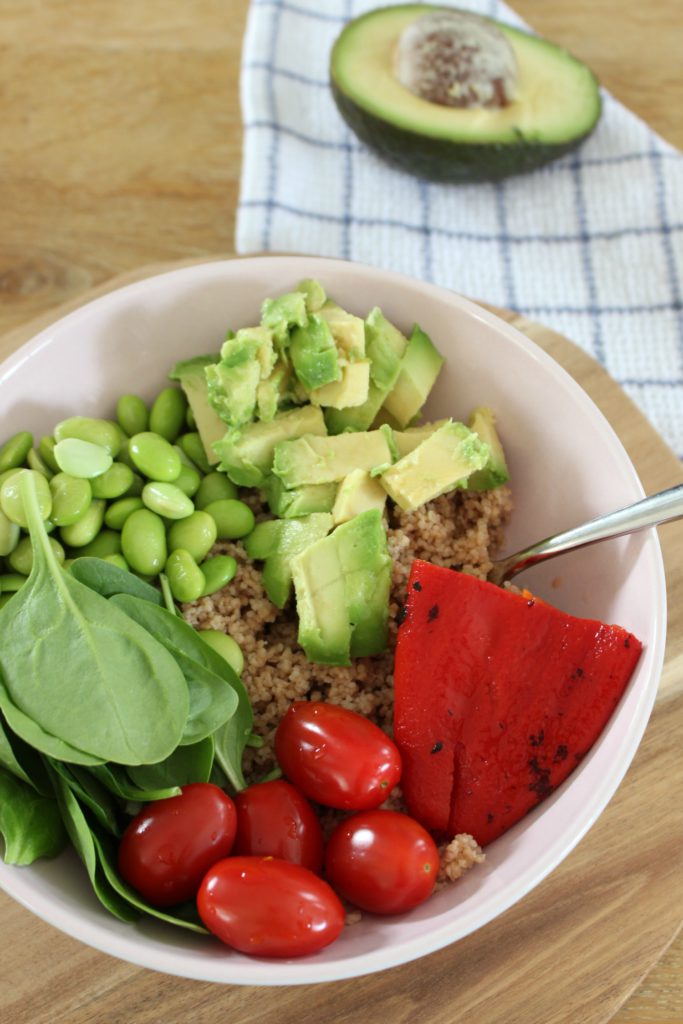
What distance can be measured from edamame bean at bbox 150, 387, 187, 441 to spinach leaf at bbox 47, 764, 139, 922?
2.15 feet

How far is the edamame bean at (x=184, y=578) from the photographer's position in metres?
1.62

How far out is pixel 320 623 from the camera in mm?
1598

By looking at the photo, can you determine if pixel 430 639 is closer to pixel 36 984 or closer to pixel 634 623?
pixel 634 623

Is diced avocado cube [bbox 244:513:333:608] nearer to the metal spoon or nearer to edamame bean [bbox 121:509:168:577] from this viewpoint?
edamame bean [bbox 121:509:168:577]

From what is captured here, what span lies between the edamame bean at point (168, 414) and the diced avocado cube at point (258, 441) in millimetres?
152

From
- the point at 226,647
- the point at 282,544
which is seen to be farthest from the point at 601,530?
the point at 226,647

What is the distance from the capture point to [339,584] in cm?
161

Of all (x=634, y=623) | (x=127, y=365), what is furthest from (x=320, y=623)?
(x=127, y=365)

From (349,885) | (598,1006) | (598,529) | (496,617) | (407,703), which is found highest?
(598,529)

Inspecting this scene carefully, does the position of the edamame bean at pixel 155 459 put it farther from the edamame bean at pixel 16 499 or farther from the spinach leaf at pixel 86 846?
the spinach leaf at pixel 86 846

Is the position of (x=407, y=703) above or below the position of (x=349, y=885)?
above

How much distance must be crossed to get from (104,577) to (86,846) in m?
0.41

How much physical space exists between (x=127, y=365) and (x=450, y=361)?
0.61 metres

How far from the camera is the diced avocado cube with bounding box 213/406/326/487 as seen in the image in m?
1.70
